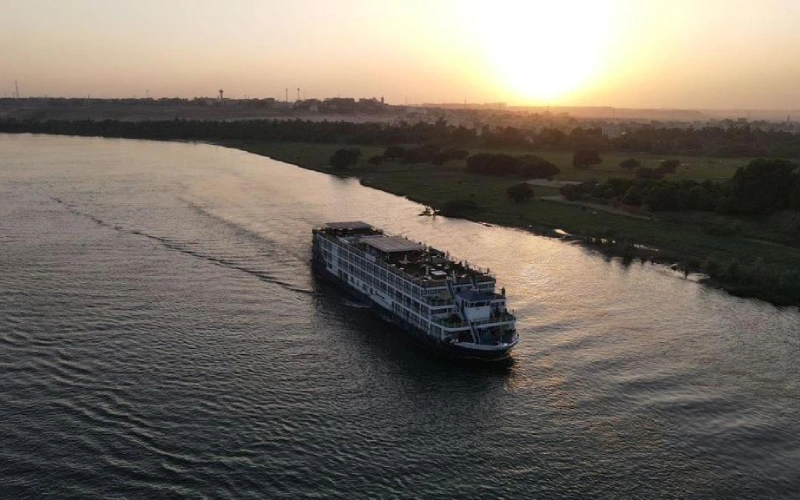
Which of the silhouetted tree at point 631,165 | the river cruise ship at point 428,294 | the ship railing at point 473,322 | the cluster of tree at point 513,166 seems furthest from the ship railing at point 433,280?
the silhouetted tree at point 631,165

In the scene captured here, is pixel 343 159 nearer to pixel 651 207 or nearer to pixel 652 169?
pixel 652 169

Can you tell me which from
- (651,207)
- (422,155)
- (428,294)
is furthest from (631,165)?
(428,294)

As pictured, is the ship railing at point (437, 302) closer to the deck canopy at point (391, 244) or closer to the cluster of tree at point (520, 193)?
the deck canopy at point (391, 244)

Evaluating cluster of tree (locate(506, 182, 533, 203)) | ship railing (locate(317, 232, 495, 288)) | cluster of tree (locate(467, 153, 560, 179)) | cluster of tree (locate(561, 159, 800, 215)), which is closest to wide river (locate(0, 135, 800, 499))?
ship railing (locate(317, 232, 495, 288))

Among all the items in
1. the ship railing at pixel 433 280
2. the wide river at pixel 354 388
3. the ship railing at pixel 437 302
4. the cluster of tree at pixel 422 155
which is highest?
the cluster of tree at pixel 422 155

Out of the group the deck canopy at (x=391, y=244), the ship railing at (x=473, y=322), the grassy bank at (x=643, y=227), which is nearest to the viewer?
the ship railing at (x=473, y=322)

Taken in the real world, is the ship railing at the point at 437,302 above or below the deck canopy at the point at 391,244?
below

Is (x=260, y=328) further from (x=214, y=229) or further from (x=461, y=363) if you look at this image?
(x=214, y=229)

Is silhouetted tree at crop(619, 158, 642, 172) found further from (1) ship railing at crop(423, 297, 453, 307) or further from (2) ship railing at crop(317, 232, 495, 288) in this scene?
(1) ship railing at crop(423, 297, 453, 307)

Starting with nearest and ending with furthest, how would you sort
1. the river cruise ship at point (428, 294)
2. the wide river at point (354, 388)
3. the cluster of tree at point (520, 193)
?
the wide river at point (354, 388)
the river cruise ship at point (428, 294)
the cluster of tree at point (520, 193)
